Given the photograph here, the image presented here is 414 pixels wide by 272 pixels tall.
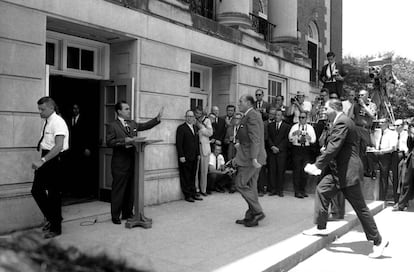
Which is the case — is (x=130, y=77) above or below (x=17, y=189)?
above

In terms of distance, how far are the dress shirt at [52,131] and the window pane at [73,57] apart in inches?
94.6

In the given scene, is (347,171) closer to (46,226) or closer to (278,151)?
(46,226)

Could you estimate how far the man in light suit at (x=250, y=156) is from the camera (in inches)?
277

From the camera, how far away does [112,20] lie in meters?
7.98

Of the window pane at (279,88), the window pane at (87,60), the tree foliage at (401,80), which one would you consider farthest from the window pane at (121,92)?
the tree foliage at (401,80)

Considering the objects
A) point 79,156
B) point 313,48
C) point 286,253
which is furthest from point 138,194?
point 313,48

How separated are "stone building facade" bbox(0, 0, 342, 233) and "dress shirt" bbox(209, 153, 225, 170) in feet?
4.84

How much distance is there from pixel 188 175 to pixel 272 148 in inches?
97.2

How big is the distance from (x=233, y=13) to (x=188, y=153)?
5214mm

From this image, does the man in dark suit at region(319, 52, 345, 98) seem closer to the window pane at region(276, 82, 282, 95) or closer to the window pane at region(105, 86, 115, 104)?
the window pane at region(276, 82, 282, 95)

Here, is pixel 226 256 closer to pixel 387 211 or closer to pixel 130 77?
pixel 130 77

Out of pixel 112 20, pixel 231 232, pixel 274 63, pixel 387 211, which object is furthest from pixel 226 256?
pixel 274 63

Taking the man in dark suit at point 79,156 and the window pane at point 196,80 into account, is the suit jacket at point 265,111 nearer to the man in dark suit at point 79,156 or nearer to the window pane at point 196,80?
the window pane at point 196,80

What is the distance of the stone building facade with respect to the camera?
6379mm
